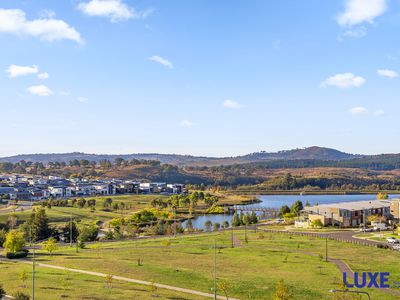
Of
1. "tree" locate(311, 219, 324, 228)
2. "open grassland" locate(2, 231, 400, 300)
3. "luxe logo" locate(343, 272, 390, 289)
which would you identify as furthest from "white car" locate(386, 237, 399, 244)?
"tree" locate(311, 219, 324, 228)

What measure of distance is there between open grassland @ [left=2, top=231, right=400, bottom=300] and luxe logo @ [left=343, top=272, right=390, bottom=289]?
110cm

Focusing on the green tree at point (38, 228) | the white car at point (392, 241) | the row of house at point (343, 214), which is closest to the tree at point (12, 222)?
the green tree at point (38, 228)

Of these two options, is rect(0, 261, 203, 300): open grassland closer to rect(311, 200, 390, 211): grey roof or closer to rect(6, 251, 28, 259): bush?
rect(6, 251, 28, 259): bush

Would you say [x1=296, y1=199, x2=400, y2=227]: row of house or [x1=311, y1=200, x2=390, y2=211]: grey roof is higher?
[x1=311, y1=200, x2=390, y2=211]: grey roof

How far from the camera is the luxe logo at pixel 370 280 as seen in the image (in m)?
39.1

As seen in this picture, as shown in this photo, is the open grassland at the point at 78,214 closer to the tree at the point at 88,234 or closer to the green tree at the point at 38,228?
the green tree at the point at 38,228

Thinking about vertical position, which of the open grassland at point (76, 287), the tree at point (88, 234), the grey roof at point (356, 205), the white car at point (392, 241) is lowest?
the tree at point (88, 234)

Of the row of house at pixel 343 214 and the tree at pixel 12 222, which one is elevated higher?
the row of house at pixel 343 214

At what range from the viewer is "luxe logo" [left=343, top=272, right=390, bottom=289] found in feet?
128

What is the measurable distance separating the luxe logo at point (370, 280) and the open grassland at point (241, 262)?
3.61 ft

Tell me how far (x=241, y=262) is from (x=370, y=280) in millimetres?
13520

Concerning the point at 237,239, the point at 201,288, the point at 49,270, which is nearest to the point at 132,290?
the point at 201,288

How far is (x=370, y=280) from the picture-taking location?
41062mm

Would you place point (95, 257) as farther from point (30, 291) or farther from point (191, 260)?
point (30, 291)
